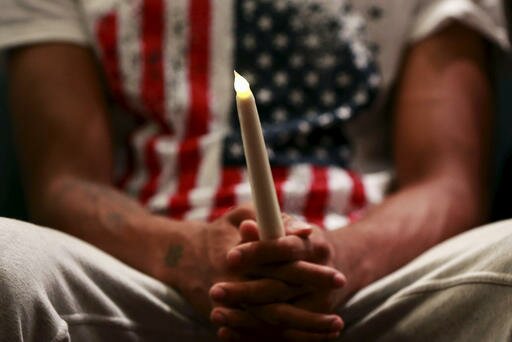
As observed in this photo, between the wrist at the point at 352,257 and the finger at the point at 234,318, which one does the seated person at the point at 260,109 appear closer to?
the wrist at the point at 352,257

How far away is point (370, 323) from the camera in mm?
867

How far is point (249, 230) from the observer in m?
0.81

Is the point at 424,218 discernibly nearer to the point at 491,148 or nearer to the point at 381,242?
the point at 381,242

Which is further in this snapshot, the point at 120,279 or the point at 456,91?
the point at 456,91

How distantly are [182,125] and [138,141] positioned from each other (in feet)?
0.23

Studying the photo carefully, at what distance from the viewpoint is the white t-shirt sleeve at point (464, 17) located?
1.13 m

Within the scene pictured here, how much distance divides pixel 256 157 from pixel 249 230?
17 cm

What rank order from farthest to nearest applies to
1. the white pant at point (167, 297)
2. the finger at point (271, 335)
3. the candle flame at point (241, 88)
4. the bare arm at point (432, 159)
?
1. the bare arm at point (432, 159)
2. the finger at point (271, 335)
3. the white pant at point (167, 297)
4. the candle flame at point (241, 88)

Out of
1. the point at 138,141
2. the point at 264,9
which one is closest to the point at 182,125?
the point at 138,141

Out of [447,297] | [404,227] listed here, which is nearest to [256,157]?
[447,297]

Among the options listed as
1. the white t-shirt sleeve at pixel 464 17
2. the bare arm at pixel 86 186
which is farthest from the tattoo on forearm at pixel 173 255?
the white t-shirt sleeve at pixel 464 17

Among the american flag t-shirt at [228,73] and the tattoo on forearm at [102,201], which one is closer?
the tattoo on forearm at [102,201]

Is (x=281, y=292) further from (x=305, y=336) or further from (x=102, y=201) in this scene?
(x=102, y=201)

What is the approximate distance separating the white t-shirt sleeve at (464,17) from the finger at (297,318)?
497mm
